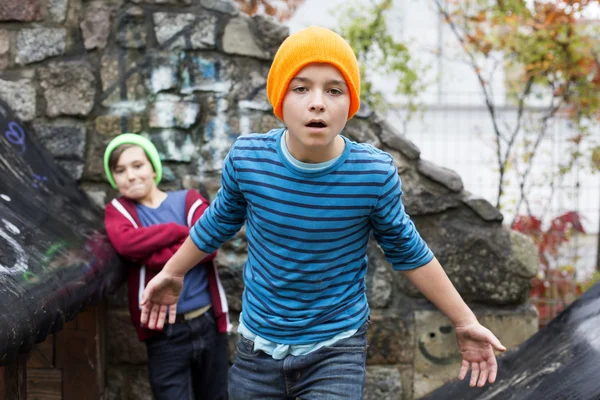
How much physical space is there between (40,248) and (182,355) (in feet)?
2.42

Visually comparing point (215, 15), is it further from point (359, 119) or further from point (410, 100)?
point (410, 100)

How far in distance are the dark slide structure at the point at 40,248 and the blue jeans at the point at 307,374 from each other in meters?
0.61

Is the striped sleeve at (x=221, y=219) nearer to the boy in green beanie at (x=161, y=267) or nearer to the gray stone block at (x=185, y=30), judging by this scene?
the boy in green beanie at (x=161, y=267)

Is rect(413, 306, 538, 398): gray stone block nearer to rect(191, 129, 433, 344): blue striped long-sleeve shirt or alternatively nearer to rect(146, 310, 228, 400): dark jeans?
rect(146, 310, 228, 400): dark jeans

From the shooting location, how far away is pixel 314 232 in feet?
6.86

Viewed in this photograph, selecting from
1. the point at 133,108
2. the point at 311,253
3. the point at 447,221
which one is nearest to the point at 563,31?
the point at 447,221

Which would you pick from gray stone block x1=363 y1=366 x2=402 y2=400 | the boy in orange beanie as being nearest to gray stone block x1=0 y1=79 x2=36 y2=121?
the boy in orange beanie

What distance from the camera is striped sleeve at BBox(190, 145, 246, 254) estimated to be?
2.26m

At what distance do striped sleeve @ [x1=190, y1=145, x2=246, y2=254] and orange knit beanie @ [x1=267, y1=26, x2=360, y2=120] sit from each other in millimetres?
328

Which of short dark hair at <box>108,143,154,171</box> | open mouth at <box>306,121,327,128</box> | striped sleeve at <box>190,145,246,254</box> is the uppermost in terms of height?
open mouth at <box>306,121,327,128</box>

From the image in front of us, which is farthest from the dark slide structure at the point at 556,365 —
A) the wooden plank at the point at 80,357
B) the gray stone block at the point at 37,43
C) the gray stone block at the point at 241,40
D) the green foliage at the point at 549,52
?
the green foliage at the point at 549,52

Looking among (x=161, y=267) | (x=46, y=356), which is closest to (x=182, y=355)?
(x=161, y=267)

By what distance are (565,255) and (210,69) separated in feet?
10.4

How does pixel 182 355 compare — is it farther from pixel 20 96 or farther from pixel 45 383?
pixel 20 96
